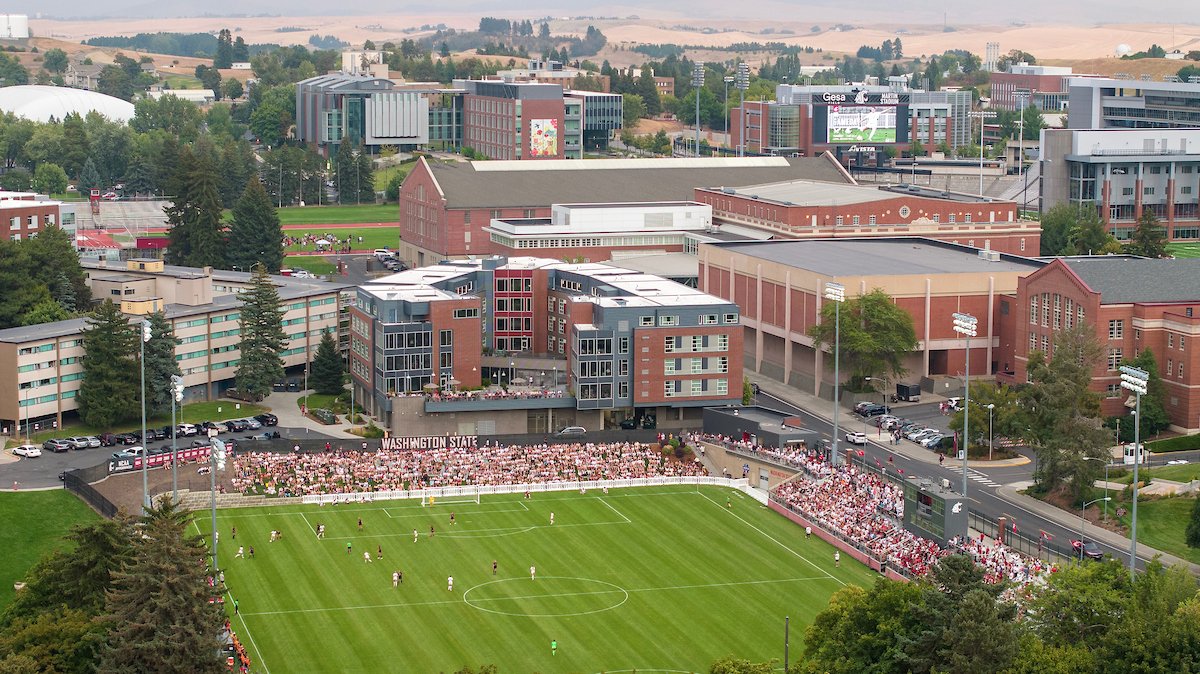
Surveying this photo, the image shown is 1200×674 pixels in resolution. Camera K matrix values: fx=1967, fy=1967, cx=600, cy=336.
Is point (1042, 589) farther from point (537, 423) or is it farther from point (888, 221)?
point (888, 221)

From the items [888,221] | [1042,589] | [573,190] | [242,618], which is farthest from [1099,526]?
[573,190]

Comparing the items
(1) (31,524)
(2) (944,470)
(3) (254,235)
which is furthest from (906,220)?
(1) (31,524)

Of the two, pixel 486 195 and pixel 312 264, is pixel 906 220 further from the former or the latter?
pixel 312 264

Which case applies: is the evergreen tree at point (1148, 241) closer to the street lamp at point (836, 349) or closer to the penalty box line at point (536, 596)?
the street lamp at point (836, 349)

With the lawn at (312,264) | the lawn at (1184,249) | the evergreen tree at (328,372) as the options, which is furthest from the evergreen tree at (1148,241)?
the lawn at (312,264)

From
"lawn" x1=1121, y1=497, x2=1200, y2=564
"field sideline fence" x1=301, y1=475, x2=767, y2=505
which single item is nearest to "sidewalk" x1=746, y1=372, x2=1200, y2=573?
"lawn" x1=1121, y1=497, x2=1200, y2=564
